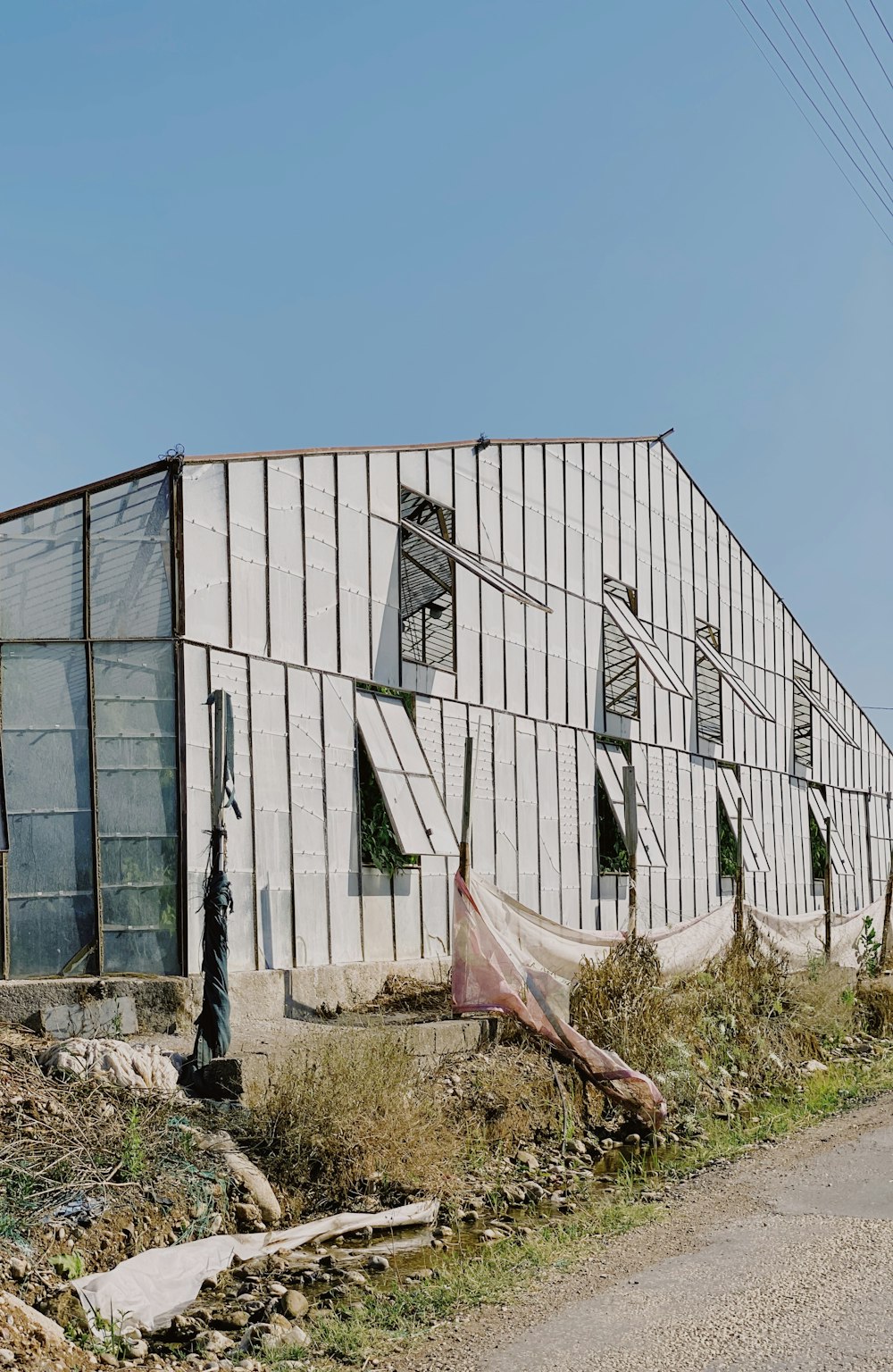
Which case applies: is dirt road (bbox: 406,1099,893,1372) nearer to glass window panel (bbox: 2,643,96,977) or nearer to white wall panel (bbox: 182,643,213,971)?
white wall panel (bbox: 182,643,213,971)

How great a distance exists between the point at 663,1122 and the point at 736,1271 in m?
4.40

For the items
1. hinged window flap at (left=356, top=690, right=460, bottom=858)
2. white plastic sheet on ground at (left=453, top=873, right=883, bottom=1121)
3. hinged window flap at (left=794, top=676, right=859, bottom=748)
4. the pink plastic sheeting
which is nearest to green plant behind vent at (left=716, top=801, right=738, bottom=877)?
hinged window flap at (left=794, top=676, right=859, bottom=748)

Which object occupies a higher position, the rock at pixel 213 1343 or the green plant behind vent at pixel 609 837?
the green plant behind vent at pixel 609 837

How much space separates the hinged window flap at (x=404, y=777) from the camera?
13.4 metres

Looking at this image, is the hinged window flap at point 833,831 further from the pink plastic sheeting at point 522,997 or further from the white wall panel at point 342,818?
the pink plastic sheeting at point 522,997

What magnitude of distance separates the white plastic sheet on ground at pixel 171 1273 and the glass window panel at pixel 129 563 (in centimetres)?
525

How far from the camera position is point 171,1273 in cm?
684

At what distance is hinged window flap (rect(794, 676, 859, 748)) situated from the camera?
2836 cm

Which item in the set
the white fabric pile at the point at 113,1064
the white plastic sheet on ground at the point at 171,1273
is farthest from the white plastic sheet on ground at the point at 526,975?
the white plastic sheet on ground at the point at 171,1273

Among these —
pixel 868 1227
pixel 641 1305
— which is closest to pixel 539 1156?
pixel 868 1227

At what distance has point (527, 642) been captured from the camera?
1728 centimetres

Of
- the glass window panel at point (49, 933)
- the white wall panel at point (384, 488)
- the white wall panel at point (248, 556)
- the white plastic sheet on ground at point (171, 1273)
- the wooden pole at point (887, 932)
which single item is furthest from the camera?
the wooden pole at point (887, 932)

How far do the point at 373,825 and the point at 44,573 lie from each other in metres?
4.36

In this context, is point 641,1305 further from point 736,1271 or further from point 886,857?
point 886,857
